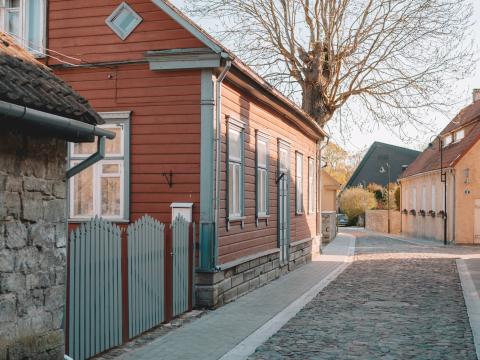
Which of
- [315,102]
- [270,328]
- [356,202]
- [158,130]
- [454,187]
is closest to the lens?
[270,328]

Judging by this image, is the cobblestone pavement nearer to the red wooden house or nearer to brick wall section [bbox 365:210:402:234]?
the red wooden house

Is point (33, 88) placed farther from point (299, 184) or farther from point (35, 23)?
point (299, 184)

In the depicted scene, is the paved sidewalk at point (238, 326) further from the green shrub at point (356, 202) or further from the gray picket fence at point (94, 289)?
the green shrub at point (356, 202)

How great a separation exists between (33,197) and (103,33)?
6332mm

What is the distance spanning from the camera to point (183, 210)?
11.0 m

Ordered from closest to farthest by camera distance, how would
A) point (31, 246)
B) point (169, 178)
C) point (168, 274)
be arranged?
point (31, 246) → point (168, 274) → point (169, 178)

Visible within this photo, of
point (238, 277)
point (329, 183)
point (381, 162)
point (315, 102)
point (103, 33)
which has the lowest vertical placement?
point (238, 277)

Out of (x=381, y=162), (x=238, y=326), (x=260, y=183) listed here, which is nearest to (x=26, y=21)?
(x=260, y=183)

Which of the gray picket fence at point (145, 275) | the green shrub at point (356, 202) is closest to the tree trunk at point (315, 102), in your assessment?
the gray picket fence at point (145, 275)

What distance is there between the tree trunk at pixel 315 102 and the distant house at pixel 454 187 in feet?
21.8

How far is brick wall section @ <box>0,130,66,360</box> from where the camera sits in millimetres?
5672

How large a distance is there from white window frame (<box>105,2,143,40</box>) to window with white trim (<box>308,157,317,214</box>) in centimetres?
1113

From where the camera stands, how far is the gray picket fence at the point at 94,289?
702 centimetres

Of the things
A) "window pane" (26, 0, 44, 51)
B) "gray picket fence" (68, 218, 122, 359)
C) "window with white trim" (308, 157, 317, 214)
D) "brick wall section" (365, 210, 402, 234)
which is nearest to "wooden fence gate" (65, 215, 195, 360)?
"gray picket fence" (68, 218, 122, 359)
